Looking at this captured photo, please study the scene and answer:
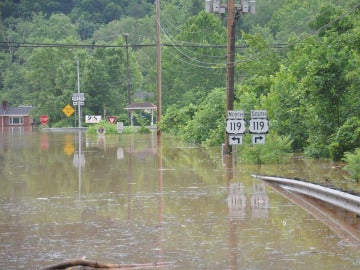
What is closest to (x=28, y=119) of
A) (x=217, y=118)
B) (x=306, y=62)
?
(x=217, y=118)

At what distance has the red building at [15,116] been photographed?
126 meters

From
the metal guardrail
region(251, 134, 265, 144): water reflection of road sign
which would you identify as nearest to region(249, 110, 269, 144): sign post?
region(251, 134, 265, 144): water reflection of road sign

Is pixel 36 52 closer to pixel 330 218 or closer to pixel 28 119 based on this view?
pixel 28 119

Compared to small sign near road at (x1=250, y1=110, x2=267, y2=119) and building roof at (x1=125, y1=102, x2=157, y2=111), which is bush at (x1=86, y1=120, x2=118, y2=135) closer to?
building roof at (x1=125, y1=102, x2=157, y2=111)

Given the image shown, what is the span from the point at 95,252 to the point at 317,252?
121 inches

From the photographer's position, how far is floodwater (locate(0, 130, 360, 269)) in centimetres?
1134

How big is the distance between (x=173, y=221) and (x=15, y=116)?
115m

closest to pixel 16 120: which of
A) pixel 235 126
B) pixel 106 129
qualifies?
pixel 106 129

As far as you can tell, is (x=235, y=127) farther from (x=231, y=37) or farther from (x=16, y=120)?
(x=16, y=120)

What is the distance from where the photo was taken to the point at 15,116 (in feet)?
416

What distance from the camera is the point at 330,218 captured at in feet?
49.3

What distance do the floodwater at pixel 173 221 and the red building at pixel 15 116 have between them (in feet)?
334

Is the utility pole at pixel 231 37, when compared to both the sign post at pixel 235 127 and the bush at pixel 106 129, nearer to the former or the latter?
the sign post at pixel 235 127

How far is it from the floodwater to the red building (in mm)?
101719
